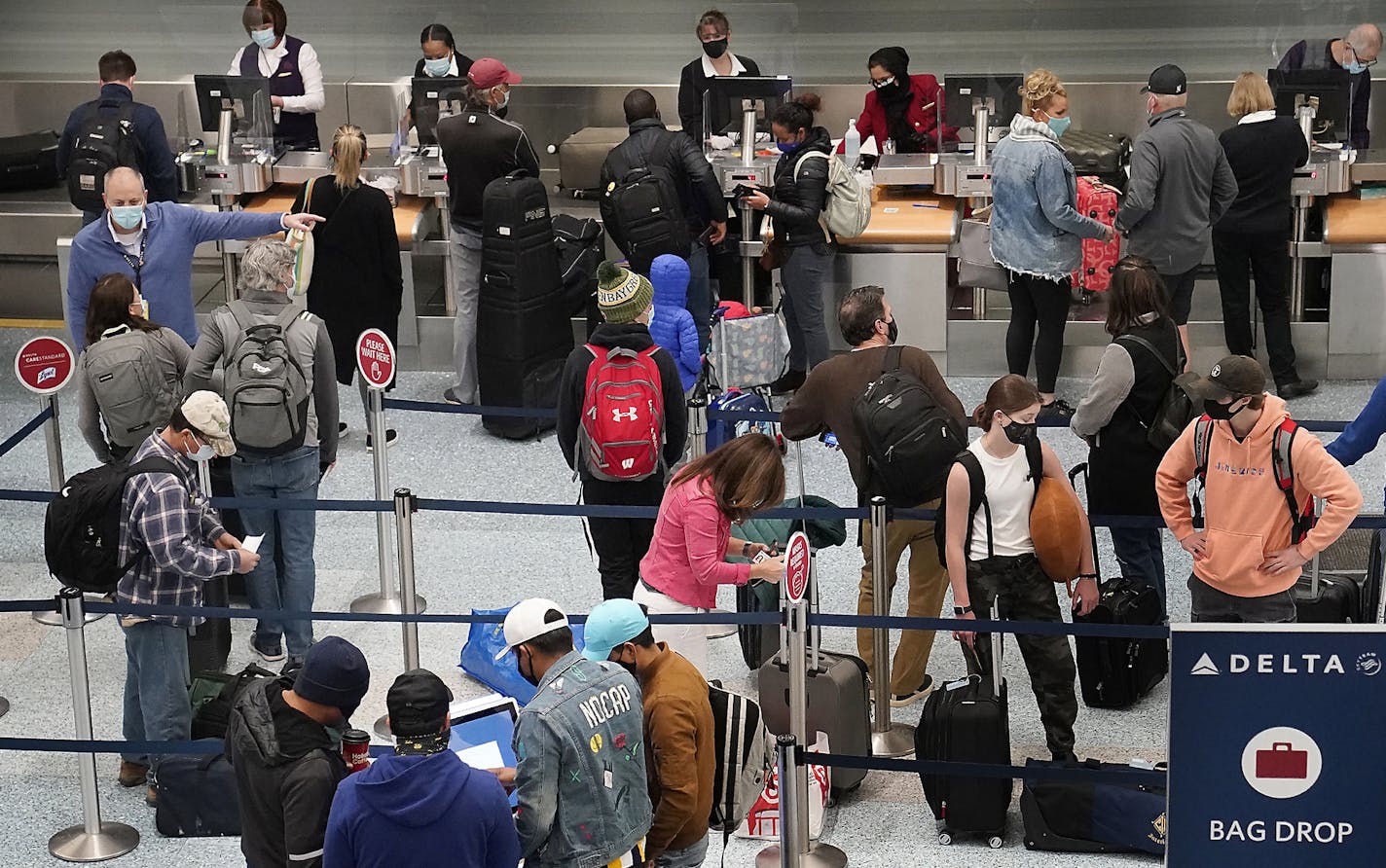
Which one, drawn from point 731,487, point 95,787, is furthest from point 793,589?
point 95,787

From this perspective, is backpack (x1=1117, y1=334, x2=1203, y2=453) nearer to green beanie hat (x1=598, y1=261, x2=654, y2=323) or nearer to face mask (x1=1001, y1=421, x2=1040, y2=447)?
face mask (x1=1001, y1=421, x2=1040, y2=447)

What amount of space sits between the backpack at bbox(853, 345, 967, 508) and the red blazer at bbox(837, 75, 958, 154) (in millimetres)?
5093

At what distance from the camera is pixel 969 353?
10344 mm

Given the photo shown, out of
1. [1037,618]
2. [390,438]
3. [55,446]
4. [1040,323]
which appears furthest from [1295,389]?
[55,446]

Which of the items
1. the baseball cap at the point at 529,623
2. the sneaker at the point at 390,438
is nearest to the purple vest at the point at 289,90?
the sneaker at the point at 390,438

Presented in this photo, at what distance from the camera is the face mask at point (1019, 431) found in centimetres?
573

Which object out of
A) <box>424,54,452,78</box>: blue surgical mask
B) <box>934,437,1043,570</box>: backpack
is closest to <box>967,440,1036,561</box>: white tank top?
<box>934,437,1043,570</box>: backpack

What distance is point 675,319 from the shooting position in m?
7.64

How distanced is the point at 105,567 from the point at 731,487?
6.49ft

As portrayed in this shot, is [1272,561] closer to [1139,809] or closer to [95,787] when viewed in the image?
[1139,809]

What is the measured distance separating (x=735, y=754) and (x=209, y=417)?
2.11m

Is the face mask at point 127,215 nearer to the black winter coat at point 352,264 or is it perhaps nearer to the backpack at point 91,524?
the black winter coat at point 352,264

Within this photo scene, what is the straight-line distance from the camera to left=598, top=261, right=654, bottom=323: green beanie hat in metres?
6.62

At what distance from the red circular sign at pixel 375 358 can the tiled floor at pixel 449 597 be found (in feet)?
3.26
